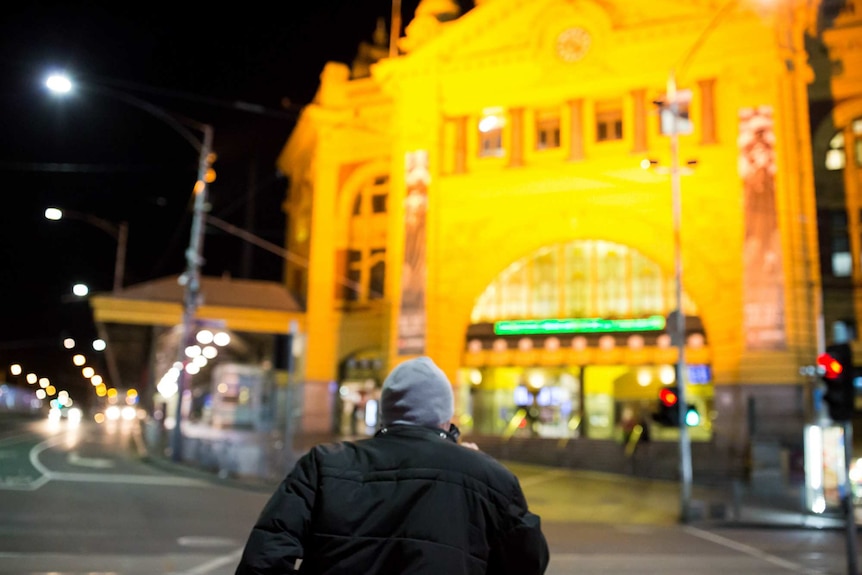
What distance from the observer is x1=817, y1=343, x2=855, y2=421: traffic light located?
1087 cm

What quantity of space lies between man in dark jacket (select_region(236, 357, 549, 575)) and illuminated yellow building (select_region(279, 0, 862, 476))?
85.0ft

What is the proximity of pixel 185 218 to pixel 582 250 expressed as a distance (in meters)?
22.3

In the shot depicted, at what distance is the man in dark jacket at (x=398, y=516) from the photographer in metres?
2.48

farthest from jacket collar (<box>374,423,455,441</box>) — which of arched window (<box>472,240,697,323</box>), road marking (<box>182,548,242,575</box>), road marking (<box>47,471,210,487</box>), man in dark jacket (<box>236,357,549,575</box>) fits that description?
arched window (<box>472,240,697,323</box>)

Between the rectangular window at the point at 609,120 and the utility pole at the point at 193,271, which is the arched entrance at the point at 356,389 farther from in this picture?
the rectangular window at the point at 609,120

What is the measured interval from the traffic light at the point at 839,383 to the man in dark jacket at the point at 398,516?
9762 millimetres

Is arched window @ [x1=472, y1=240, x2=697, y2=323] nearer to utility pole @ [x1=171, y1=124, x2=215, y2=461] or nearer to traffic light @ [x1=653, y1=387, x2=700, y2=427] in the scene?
utility pole @ [x1=171, y1=124, x2=215, y2=461]

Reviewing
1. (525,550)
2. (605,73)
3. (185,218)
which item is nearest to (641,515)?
(525,550)

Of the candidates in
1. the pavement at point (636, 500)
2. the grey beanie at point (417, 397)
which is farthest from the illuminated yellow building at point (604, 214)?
the grey beanie at point (417, 397)

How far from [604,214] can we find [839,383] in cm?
2088

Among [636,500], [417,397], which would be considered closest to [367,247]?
[636,500]

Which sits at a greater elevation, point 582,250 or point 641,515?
point 582,250

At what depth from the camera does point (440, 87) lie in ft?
112

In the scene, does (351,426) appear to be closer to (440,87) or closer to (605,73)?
(440,87)
